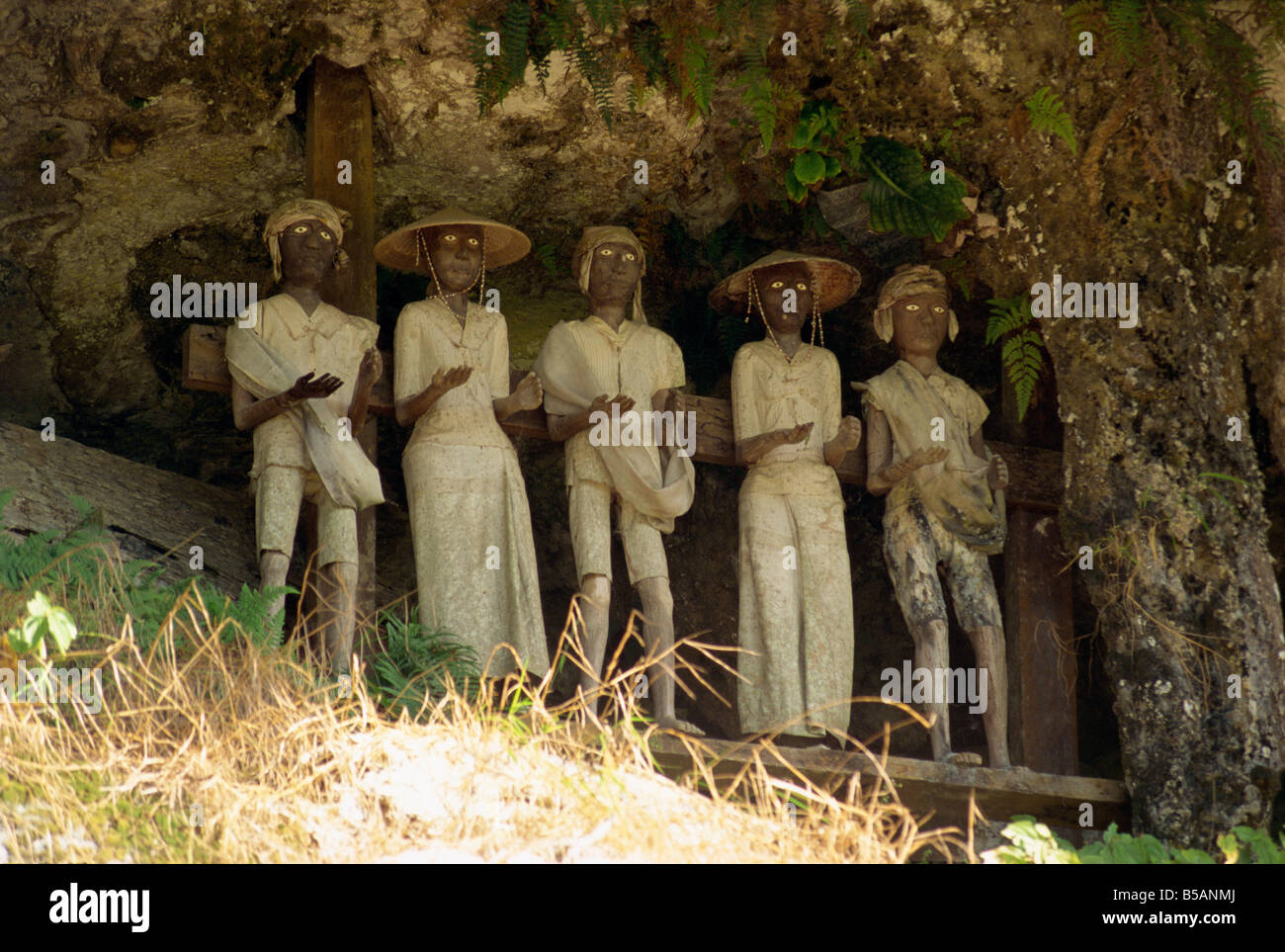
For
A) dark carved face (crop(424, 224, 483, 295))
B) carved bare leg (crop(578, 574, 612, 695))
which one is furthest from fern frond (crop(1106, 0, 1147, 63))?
carved bare leg (crop(578, 574, 612, 695))

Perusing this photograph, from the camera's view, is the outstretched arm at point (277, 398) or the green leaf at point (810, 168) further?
the green leaf at point (810, 168)

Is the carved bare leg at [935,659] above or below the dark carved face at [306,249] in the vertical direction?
below

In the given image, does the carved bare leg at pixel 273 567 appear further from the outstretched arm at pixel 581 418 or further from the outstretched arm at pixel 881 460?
the outstretched arm at pixel 881 460

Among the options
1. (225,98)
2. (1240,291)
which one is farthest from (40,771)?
(1240,291)

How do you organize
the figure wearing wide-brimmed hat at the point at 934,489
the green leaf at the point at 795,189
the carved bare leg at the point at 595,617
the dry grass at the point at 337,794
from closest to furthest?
the dry grass at the point at 337,794
the carved bare leg at the point at 595,617
the figure wearing wide-brimmed hat at the point at 934,489
the green leaf at the point at 795,189

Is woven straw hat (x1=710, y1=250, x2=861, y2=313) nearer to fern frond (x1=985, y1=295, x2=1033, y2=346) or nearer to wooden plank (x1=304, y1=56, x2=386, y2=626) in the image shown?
fern frond (x1=985, y1=295, x2=1033, y2=346)

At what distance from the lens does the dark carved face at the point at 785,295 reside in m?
8.85

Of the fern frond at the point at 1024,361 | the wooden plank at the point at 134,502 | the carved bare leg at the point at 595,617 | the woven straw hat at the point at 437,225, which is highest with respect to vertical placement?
the woven straw hat at the point at 437,225

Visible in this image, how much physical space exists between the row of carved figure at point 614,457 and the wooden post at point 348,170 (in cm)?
12

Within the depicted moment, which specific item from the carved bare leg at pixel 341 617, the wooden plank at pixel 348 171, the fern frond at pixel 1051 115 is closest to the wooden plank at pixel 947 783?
the carved bare leg at pixel 341 617

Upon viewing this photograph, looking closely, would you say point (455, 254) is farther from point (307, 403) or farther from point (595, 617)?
point (595, 617)

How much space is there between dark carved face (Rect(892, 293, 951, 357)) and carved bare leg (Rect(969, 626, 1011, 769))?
152cm

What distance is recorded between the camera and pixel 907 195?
27.9 ft

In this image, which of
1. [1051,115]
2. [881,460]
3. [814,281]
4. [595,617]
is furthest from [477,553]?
[1051,115]
